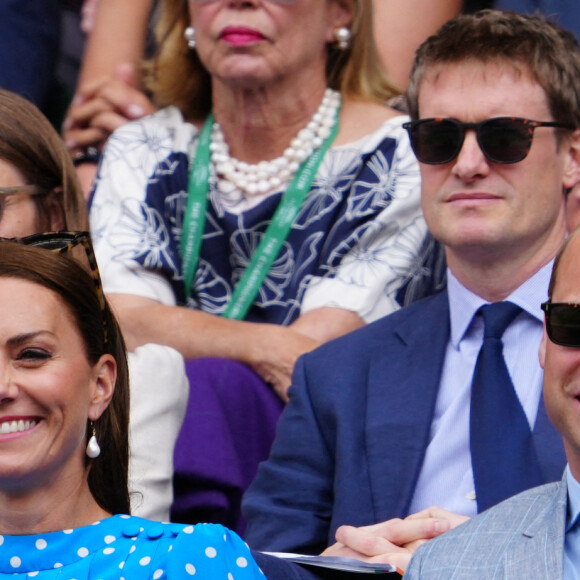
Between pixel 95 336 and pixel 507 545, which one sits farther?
pixel 95 336

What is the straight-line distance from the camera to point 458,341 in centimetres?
313

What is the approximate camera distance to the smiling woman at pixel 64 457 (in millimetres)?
2133

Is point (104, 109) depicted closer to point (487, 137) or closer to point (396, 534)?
point (487, 137)

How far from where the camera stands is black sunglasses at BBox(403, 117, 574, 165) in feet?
10.1

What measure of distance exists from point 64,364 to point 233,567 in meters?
0.44

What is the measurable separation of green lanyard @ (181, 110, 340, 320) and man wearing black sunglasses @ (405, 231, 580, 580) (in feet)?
5.31

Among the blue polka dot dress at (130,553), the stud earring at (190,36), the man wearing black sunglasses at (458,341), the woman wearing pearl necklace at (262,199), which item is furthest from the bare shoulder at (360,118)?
the blue polka dot dress at (130,553)

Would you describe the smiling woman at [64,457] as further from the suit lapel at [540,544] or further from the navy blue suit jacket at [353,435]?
the navy blue suit jacket at [353,435]

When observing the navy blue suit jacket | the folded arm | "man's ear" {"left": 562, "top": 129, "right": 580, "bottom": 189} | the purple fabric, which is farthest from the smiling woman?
"man's ear" {"left": 562, "top": 129, "right": 580, "bottom": 189}

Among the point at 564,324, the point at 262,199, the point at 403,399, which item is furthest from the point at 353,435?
the point at 262,199

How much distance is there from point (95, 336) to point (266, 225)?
62.0 inches

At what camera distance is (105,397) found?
2.34 m

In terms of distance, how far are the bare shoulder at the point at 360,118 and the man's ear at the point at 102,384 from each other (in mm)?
1699

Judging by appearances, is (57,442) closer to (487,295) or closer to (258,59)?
(487,295)
